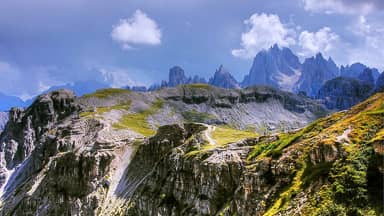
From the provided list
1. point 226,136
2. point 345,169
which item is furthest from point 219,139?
point 345,169

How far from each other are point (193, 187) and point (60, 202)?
5927 centimetres

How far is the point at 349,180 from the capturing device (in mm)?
39375

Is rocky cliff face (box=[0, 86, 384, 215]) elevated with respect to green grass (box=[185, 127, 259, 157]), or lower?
lower

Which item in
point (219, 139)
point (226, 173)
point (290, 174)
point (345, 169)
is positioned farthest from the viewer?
point (219, 139)

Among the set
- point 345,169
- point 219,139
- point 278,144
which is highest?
point 219,139

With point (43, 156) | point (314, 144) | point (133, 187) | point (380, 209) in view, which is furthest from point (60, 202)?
point (380, 209)

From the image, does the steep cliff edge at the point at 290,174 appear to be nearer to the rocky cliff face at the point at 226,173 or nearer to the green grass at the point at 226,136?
the rocky cliff face at the point at 226,173

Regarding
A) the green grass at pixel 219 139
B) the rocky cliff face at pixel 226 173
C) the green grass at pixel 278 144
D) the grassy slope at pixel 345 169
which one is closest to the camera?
the grassy slope at pixel 345 169

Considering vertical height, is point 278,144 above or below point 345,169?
above

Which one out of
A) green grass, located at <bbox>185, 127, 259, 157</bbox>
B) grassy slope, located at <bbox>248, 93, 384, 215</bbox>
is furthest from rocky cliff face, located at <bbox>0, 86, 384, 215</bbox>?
green grass, located at <bbox>185, 127, 259, 157</bbox>

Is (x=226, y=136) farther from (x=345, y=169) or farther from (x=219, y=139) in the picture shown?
(x=345, y=169)

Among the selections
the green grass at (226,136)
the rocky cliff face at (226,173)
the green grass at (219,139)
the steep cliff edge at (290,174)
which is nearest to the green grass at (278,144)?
the steep cliff edge at (290,174)

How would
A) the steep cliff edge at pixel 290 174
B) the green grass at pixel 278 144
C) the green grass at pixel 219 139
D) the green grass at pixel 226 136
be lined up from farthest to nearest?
the green grass at pixel 226 136
the green grass at pixel 219 139
the green grass at pixel 278 144
the steep cliff edge at pixel 290 174

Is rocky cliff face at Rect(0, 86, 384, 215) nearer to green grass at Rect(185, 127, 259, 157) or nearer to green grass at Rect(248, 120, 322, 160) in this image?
green grass at Rect(248, 120, 322, 160)
